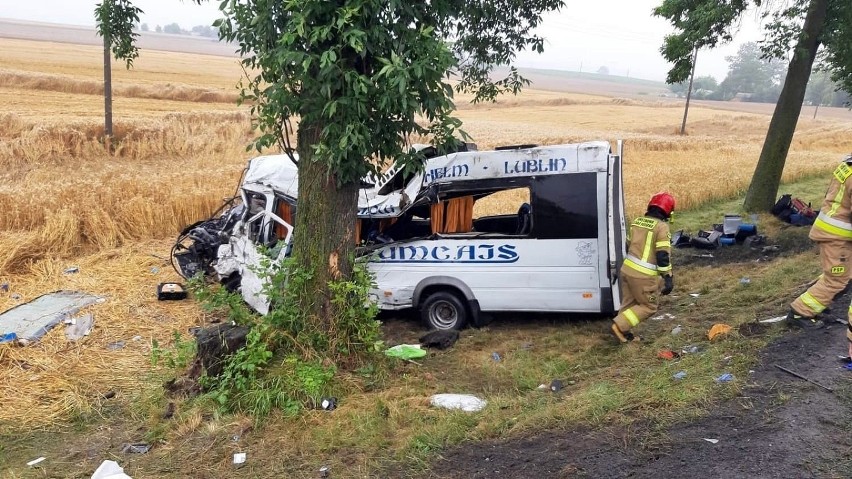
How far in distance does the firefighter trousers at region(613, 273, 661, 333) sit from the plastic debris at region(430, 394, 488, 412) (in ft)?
6.74

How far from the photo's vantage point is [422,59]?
4660 millimetres

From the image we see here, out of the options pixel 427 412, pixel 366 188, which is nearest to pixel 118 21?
pixel 366 188

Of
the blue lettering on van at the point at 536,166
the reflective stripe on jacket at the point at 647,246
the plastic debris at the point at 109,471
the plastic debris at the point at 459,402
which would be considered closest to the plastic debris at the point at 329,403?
the plastic debris at the point at 459,402

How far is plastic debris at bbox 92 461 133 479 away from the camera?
4646 mm

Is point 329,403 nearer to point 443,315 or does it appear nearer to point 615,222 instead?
point 443,315

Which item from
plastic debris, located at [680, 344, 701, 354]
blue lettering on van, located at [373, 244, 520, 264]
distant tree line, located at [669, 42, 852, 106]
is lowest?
plastic debris, located at [680, 344, 701, 354]

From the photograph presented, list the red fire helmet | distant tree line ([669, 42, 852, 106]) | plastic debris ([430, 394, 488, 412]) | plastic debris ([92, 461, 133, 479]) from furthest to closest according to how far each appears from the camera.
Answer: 1. distant tree line ([669, 42, 852, 106])
2. the red fire helmet
3. plastic debris ([430, 394, 488, 412])
4. plastic debris ([92, 461, 133, 479])

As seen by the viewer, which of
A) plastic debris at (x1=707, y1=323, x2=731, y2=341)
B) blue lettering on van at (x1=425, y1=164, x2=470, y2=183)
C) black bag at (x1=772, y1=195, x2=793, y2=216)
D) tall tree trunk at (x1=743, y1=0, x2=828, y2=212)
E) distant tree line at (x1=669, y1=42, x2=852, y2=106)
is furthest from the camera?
distant tree line at (x1=669, y1=42, x2=852, y2=106)

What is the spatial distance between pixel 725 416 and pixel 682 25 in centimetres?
974

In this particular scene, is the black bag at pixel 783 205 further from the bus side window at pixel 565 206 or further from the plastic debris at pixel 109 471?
the plastic debris at pixel 109 471

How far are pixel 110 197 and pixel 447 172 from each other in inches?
292

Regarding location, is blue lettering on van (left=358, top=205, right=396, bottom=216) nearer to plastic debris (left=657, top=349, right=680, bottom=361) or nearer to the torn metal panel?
plastic debris (left=657, top=349, right=680, bottom=361)

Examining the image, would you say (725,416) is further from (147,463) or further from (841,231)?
(147,463)

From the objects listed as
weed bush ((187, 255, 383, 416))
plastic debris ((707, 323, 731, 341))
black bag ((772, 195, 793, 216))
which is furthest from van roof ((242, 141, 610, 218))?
black bag ((772, 195, 793, 216))
